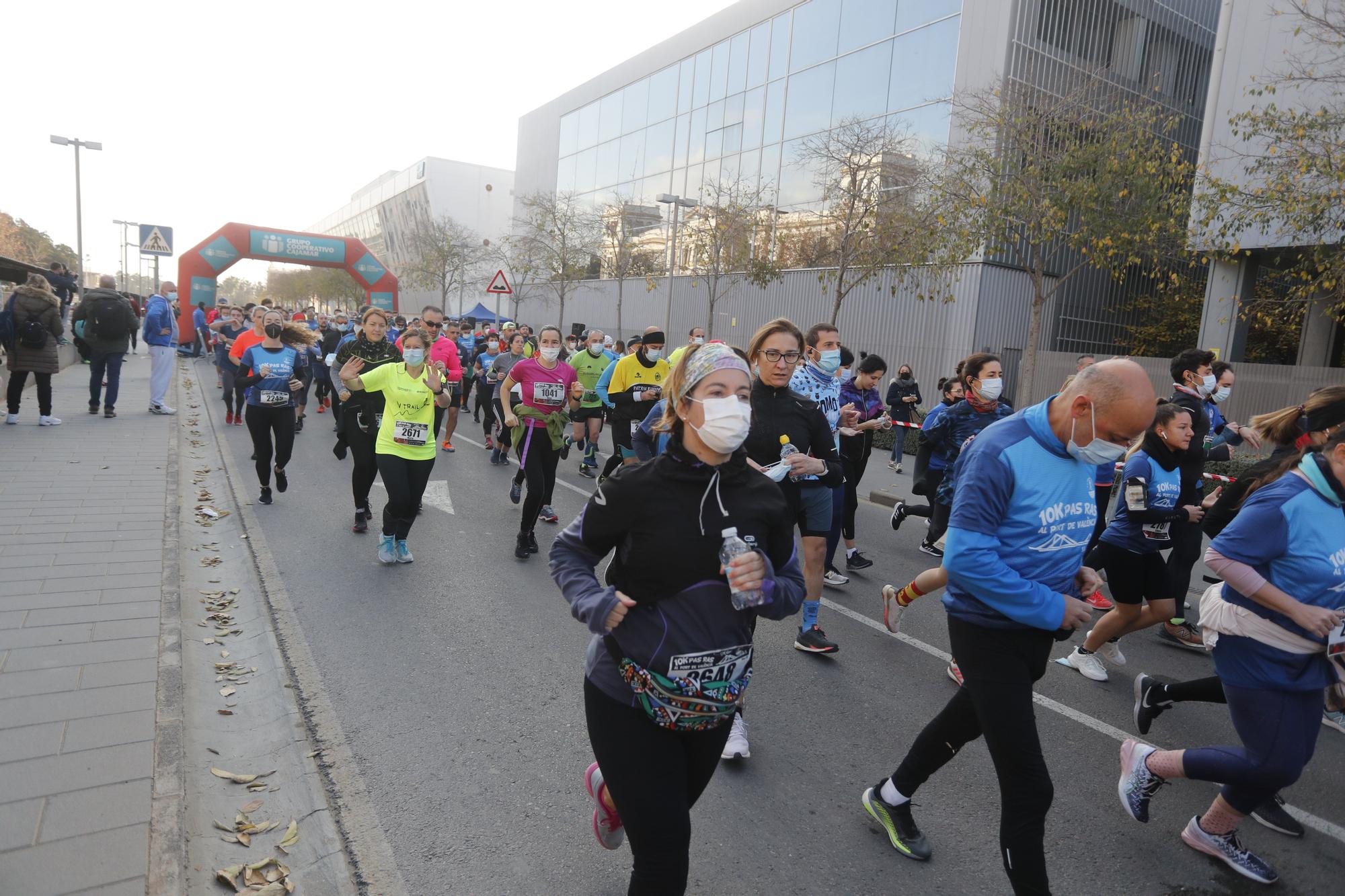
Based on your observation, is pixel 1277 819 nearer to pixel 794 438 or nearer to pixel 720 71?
pixel 794 438

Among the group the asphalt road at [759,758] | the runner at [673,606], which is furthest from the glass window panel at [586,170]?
the runner at [673,606]

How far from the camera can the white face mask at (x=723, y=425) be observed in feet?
7.61

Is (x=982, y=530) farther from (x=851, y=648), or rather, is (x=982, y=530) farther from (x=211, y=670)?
(x=211, y=670)

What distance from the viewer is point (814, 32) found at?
1061 inches

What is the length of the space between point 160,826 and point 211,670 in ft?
5.95

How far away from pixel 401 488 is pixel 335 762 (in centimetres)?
317

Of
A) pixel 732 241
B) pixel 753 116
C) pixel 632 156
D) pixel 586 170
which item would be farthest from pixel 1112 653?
pixel 586 170

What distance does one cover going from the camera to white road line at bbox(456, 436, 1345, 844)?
3.62 meters

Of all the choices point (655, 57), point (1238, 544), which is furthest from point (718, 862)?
point (655, 57)

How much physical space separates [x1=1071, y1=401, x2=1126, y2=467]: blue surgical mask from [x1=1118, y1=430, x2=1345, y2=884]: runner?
736 millimetres

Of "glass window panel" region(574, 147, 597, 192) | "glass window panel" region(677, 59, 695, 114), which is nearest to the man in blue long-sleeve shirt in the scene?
"glass window panel" region(677, 59, 695, 114)

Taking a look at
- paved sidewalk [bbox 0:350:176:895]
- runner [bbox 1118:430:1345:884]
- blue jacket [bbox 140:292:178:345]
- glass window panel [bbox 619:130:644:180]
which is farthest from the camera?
glass window panel [bbox 619:130:644:180]

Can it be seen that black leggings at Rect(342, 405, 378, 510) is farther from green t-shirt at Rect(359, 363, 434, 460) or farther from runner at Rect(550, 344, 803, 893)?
runner at Rect(550, 344, 803, 893)

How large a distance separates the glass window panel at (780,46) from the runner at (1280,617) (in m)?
28.3
